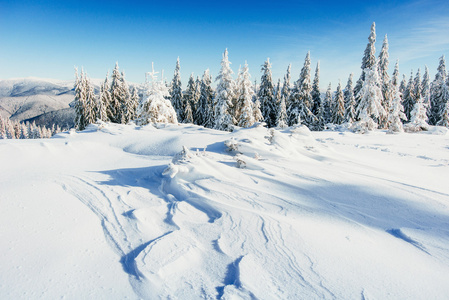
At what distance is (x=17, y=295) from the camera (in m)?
1.74

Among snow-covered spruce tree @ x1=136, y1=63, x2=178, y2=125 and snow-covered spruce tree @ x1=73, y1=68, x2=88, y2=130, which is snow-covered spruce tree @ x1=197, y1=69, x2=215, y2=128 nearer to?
snow-covered spruce tree @ x1=73, y1=68, x2=88, y2=130

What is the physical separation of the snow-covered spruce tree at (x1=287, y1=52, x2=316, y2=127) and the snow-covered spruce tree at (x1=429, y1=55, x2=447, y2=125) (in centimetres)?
2612

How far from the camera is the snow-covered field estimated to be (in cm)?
190

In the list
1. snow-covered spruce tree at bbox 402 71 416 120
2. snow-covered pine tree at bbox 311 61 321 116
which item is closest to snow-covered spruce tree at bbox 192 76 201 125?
snow-covered pine tree at bbox 311 61 321 116

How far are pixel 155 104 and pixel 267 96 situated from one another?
61.9 ft

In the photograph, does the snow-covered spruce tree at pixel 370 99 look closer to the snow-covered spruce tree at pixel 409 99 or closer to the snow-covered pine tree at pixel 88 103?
the snow-covered spruce tree at pixel 409 99

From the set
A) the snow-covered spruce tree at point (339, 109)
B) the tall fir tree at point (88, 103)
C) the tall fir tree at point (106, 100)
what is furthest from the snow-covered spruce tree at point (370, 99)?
the tall fir tree at point (88, 103)

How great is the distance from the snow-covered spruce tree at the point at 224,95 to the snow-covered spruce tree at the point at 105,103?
1781 centimetres

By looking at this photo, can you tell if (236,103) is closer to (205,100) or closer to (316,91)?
(205,100)

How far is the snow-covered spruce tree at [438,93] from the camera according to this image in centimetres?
3738

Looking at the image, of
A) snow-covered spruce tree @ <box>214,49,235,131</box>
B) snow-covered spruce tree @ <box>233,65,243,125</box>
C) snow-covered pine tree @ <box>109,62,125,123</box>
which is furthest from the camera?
snow-covered pine tree @ <box>109,62,125,123</box>

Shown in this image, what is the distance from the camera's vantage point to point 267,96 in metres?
31.0

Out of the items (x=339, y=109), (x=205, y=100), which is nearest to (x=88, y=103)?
(x=205, y=100)

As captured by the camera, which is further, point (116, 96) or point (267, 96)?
point (116, 96)
